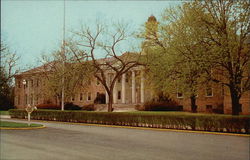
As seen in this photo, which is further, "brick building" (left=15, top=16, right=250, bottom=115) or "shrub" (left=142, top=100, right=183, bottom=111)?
"shrub" (left=142, top=100, right=183, bottom=111)

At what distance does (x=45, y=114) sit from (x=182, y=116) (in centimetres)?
1849

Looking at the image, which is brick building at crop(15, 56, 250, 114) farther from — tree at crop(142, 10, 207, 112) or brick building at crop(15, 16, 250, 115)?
tree at crop(142, 10, 207, 112)

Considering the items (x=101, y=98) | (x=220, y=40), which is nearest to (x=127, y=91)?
(x=101, y=98)

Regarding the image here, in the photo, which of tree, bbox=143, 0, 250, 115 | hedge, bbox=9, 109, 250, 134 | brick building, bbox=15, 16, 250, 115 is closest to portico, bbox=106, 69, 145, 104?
brick building, bbox=15, 16, 250, 115

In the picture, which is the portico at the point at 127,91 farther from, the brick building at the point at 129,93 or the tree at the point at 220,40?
the tree at the point at 220,40

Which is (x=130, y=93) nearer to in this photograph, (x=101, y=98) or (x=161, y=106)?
(x=101, y=98)

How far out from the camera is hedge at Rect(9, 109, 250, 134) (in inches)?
675

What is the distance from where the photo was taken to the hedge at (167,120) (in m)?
17.1

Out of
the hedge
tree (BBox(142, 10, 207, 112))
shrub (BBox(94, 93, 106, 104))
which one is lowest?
the hedge

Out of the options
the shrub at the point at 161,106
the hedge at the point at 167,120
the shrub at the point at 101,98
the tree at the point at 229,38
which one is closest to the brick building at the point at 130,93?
the shrub at the point at 101,98

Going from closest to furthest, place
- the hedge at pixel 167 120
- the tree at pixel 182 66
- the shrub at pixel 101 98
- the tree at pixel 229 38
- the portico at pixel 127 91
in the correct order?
the hedge at pixel 167 120
the tree at pixel 229 38
the tree at pixel 182 66
the portico at pixel 127 91
the shrub at pixel 101 98

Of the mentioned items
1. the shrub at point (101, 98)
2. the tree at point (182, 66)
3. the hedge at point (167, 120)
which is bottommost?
the hedge at point (167, 120)

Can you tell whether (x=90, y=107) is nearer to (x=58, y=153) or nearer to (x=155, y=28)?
(x=155, y=28)

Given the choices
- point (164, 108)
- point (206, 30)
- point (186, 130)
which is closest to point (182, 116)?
point (186, 130)
